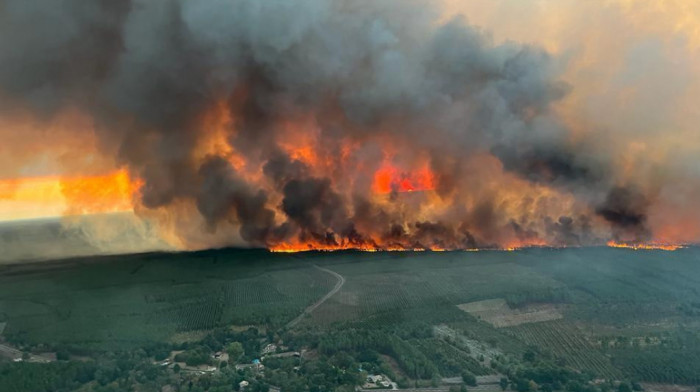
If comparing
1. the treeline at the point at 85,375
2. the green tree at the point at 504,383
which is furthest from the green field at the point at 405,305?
the treeline at the point at 85,375

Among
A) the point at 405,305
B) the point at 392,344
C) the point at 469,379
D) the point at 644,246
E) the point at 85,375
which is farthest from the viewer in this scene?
the point at 644,246

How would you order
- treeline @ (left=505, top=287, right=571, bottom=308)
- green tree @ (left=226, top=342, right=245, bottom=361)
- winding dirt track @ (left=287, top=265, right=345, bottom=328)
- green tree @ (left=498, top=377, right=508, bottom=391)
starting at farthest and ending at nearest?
1. treeline @ (left=505, top=287, right=571, bottom=308)
2. winding dirt track @ (left=287, top=265, right=345, bottom=328)
3. green tree @ (left=226, top=342, right=245, bottom=361)
4. green tree @ (left=498, top=377, right=508, bottom=391)

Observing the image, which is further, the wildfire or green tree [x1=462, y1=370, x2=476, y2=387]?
the wildfire

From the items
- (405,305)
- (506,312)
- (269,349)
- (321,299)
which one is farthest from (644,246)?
(269,349)

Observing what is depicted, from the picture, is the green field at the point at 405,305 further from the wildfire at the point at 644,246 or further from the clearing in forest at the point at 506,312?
the wildfire at the point at 644,246

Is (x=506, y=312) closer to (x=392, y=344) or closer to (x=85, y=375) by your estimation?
(x=392, y=344)

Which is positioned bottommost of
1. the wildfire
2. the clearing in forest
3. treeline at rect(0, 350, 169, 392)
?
treeline at rect(0, 350, 169, 392)

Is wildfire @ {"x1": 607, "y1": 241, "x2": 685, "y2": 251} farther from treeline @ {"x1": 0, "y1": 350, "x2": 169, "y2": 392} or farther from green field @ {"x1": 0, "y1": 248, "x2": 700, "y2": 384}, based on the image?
treeline @ {"x1": 0, "y1": 350, "x2": 169, "y2": 392}

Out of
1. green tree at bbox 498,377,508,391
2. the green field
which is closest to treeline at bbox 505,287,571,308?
the green field

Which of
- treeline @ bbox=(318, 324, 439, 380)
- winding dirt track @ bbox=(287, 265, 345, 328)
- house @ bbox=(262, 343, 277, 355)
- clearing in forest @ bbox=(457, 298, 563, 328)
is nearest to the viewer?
treeline @ bbox=(318, 324, 439, 380)
